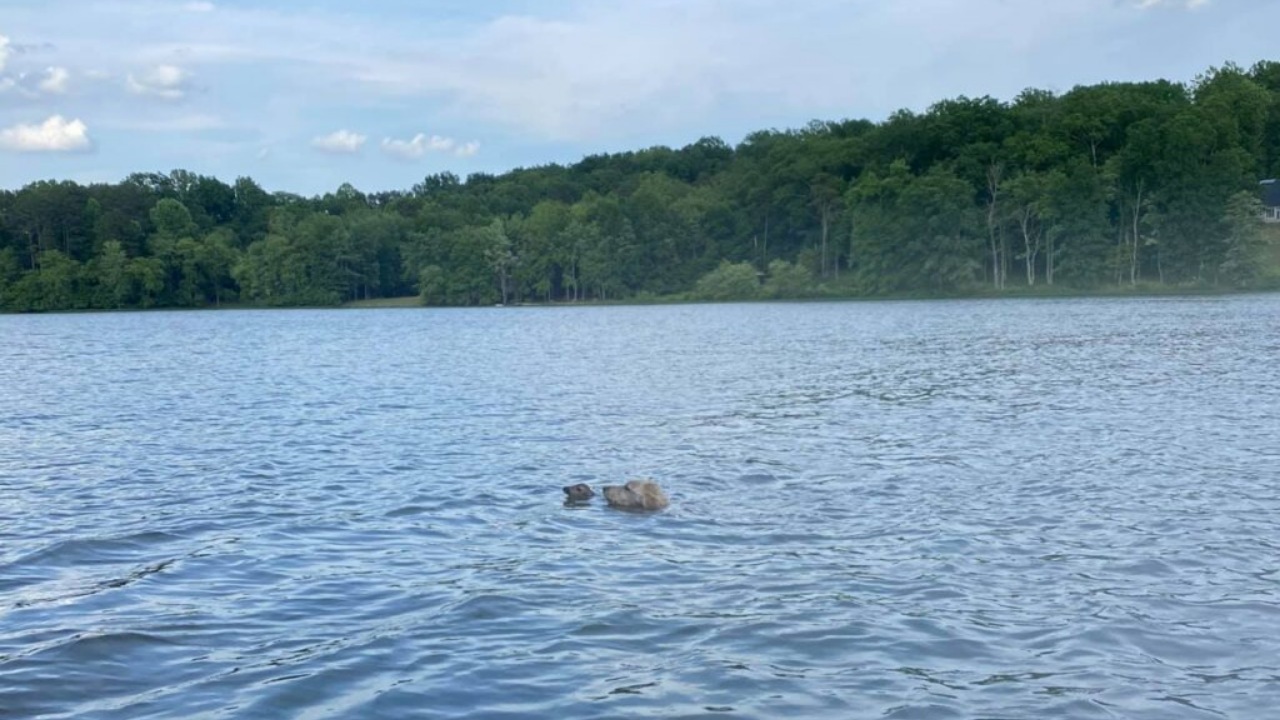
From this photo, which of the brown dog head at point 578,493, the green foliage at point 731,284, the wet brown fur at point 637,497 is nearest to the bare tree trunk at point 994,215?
the green foliage at point 731,284

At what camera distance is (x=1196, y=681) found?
9.71 meters

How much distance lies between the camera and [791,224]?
142m

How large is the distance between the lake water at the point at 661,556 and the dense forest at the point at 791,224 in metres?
88.8

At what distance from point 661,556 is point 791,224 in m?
130

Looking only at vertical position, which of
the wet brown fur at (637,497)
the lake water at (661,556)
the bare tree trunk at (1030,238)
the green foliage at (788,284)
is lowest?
the lake water at (661,556)

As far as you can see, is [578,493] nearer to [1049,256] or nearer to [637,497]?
[637,497]

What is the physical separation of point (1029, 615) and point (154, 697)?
314 inches

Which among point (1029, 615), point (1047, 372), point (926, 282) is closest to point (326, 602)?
point (1029, 615)

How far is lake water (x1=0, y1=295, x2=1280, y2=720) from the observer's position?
9.91 m

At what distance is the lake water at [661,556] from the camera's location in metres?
9.91

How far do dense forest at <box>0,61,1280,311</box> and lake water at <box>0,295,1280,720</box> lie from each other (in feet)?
291

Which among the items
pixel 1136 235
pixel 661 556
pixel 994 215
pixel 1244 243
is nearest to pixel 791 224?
pixel 994 215

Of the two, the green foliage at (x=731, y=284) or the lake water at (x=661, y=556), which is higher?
the green foliage at (x=731, y=284)

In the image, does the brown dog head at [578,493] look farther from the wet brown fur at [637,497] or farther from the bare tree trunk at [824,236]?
the bare tree trunk at [824,236]
